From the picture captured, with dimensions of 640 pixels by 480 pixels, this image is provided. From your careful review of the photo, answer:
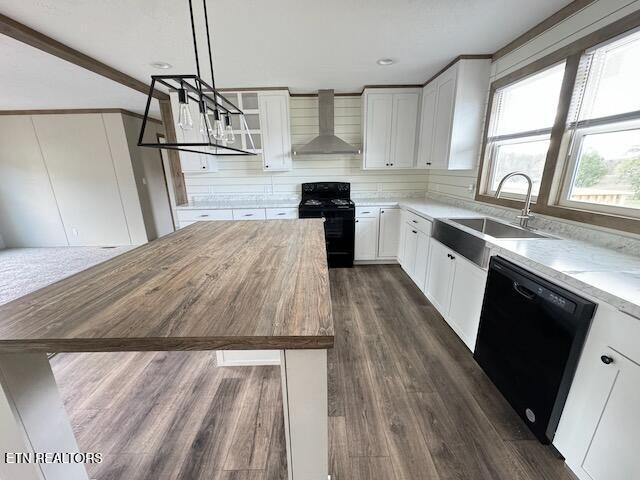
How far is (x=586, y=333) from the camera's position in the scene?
3.50 feet

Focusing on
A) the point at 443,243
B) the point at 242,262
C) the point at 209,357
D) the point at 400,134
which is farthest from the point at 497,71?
the point at 209,357

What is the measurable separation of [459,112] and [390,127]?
1.01 meters

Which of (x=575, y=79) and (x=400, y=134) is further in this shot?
(x=400, y=134)

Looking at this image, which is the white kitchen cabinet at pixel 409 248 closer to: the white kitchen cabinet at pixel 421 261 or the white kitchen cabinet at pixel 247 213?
the white kitchen cabinet at pixel 421 261

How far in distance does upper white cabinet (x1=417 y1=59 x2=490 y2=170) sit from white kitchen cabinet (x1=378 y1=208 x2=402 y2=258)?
813 mm

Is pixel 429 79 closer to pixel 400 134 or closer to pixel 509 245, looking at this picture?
pixel 400 134

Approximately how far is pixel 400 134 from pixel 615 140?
222 centimetres

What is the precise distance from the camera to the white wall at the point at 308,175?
3.74 m

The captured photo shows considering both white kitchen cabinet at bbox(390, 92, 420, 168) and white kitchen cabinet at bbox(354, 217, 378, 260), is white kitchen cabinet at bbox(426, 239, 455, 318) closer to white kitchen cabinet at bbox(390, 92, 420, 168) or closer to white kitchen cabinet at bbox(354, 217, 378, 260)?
white kitchen cabinet at bbox(354, 217, 378, 260)

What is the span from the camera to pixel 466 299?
194 centimetres

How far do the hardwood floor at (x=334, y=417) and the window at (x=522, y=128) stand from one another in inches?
62.9

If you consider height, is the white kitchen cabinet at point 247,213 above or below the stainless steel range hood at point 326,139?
below

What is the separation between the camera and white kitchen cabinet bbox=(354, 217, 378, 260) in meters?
Result: 3.53

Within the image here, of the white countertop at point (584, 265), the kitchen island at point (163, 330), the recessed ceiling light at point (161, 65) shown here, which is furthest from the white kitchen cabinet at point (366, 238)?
the recessed ceiling light at point (161, 65)
